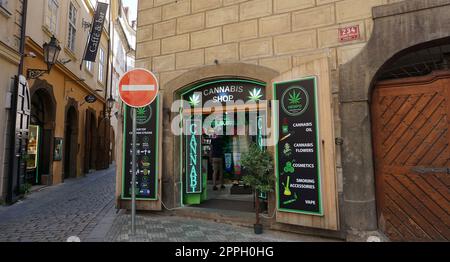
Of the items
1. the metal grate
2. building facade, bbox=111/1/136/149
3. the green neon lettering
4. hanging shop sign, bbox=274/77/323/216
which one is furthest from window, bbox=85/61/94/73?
the metal grate

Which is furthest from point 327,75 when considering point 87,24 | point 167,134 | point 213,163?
point 87,24

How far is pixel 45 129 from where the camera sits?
41.3 feet

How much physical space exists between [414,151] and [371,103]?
3.15 feet

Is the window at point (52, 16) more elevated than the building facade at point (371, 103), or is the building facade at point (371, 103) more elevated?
the window at point (52, 16)

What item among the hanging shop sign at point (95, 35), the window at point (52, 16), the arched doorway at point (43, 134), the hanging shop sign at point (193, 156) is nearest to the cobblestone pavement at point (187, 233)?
the hanging shop sign at point (193, 156)

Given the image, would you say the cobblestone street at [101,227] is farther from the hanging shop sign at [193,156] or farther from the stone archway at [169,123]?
the hanging shop sign at [193,156]

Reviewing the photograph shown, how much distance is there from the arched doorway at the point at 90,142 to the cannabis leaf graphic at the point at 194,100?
11.7 metres

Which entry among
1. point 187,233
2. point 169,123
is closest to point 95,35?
point 169,123

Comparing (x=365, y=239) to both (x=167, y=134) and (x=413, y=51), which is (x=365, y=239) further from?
(x=167, y=134)

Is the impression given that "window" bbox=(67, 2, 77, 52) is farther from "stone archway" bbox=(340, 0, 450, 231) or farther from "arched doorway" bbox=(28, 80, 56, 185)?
"stone archway" bbox=(340, 0, 450, 231)

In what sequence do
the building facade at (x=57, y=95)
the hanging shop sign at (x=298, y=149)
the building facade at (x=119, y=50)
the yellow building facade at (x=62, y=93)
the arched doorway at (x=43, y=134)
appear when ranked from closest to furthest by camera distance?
1. the hanging shop sign at (x=298, y=149)
2. the building facade at (x=57, y=95)
3. the yellow building facade at (x=62, y=93)
4. the arched doorway at (x=43, y=134)
5. the building facade at (x=119, y=50)

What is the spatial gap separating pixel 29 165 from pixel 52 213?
544 centimetres

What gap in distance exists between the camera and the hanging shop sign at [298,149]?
A: 16.6 feet

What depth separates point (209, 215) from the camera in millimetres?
6387
